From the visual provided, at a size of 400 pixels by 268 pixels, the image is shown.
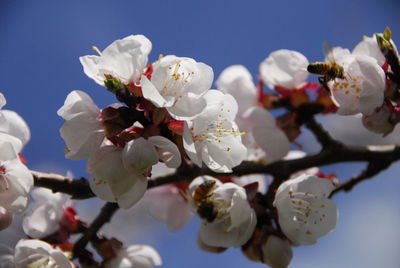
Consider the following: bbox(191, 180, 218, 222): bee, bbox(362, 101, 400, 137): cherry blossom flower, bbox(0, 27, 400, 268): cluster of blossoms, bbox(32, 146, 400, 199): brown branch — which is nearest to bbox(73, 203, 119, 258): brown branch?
bbox(0, 27, 400, 268): cluster of blossoms

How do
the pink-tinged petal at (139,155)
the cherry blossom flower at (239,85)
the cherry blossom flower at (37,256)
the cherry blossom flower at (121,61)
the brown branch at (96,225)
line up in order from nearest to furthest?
the pink-tinged petal at (139,155)
the cherry blossom flower at (121,61)
the cherry blossom flower at (37,256)
the brown branch at (96,225)
the cherry blossom flower at (239,85)

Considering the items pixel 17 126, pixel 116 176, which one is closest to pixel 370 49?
pixel 116 176

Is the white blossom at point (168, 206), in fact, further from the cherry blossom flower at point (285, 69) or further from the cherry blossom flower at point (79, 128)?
the cherry blossom flower at point (79, 128)

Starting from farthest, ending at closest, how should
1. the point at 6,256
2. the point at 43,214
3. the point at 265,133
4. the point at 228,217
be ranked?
the point at 265,133
the point at 43,214
the point at 228,217
the point at 6,256

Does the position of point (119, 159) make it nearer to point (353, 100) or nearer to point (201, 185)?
point (201, 185)

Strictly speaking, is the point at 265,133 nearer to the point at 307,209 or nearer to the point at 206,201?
the point at 307,209

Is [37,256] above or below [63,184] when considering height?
below

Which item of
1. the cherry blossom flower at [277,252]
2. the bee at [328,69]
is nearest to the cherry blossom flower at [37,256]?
the cherry blossom flower at [277,252]

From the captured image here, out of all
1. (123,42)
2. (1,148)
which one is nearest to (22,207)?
(1,148)
